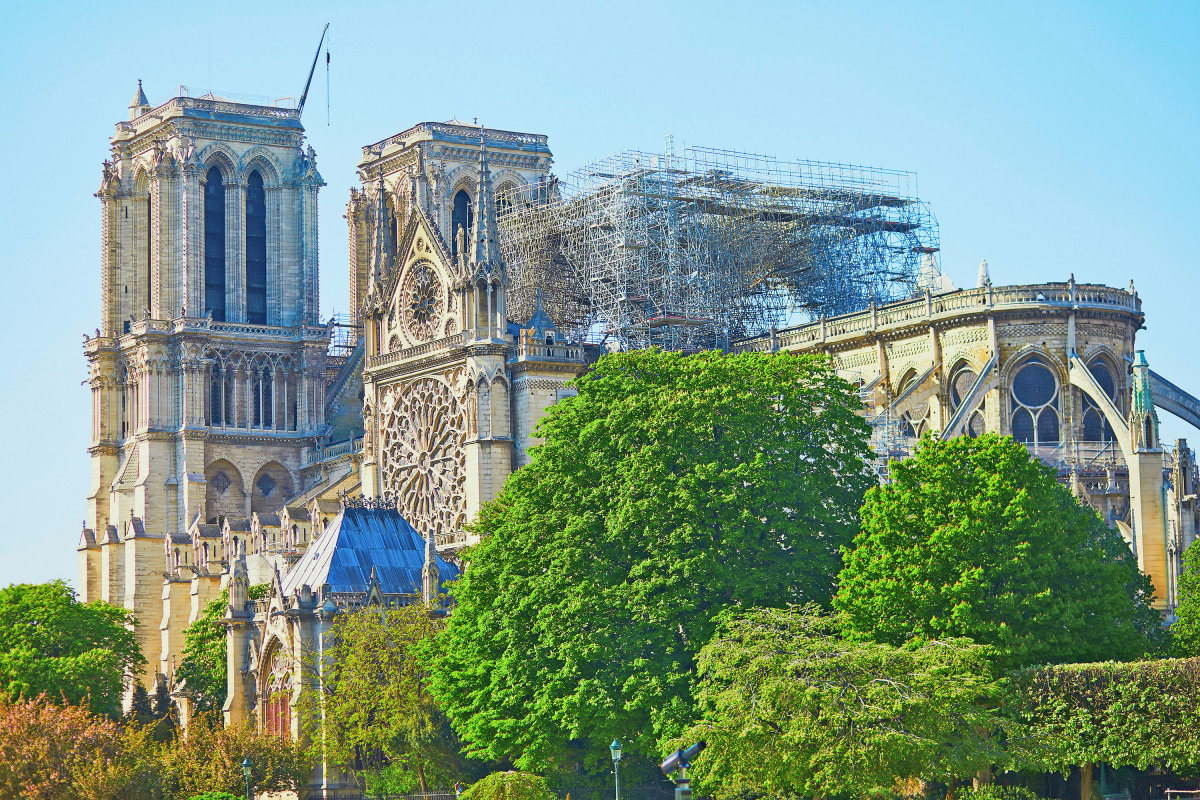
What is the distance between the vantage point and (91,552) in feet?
359

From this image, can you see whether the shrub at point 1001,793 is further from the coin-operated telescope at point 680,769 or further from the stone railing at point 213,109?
the stone railing at point 213,109

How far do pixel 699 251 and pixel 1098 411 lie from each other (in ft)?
67.2

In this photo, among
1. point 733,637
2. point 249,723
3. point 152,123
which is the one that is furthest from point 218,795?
point 152,123

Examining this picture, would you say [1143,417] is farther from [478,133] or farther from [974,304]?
[478,133]

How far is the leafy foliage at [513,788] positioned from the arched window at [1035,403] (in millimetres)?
26558

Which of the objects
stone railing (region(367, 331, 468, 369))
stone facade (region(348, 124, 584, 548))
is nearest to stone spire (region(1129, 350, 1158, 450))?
stone facade (region(348, 124, 584, 548))

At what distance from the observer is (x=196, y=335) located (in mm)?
107188

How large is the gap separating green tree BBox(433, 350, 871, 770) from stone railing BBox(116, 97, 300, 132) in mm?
52848

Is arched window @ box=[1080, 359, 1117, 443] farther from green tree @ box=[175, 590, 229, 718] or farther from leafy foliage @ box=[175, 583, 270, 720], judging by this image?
green tree @ box=[175, 590, 229, 718]

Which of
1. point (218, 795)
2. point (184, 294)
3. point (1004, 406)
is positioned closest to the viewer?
point (218, 795)

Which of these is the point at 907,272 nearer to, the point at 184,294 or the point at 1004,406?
the point at 1004,406

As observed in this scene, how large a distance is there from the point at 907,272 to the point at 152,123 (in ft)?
131

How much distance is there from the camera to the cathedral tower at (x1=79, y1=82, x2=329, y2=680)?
348ft

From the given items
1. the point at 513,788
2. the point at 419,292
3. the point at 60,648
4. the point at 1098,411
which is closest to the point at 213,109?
the point at 419,292
